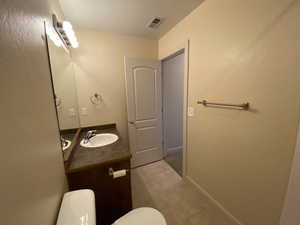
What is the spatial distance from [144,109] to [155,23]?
1345 mm

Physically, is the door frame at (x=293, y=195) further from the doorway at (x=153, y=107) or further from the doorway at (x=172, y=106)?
the doorway at (x=172, y=106)

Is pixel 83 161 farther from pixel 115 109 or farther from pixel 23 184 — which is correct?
pixel 115 109

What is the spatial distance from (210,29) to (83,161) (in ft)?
6.11

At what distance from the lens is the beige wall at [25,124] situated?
1.40 feet

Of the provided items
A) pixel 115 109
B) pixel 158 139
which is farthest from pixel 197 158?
pixel 115 109

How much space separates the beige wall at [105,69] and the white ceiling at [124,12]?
0.19m

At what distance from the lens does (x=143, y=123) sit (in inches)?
93.0

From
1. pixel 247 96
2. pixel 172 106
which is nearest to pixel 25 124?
pixel 247 96

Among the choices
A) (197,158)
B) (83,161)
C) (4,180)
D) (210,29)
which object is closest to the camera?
(4,180)

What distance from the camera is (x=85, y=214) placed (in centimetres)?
74

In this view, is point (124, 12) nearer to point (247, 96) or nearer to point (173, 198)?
point (247, 96)

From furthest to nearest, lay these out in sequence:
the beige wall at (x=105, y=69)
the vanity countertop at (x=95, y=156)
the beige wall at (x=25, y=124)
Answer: the beige wall at (x=105, y=69) < the vanity countertop at (x=95, y=156) < the beige wall at (x=25, y=124)

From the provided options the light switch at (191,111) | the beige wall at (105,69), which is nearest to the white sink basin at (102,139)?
the beige wall at (105,69)

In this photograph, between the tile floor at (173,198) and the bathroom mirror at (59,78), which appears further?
the tile floor at (173,198)
